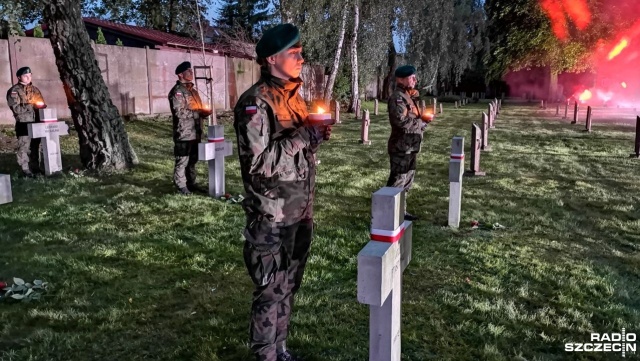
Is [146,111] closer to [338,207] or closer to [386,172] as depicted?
[386,172]

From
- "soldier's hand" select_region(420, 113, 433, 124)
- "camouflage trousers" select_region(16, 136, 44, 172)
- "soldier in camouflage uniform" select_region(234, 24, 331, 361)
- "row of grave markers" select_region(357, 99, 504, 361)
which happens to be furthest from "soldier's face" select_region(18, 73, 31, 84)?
"row of grave markers" select_region(357, 99, 504, 361)

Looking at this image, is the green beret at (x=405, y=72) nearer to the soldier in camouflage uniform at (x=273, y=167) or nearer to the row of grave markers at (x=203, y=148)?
the row of grave markers at (x=203, y=148)

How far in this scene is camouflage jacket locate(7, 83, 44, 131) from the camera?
29.2ft

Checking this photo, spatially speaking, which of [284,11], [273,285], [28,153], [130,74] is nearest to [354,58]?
[284,11]

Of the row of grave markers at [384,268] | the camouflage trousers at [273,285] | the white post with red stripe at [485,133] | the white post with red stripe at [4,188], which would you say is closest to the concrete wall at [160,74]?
the white post with red stripe at [485,133]

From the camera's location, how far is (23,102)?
9.00 m

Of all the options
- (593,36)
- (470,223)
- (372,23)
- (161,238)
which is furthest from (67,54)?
(593,36)

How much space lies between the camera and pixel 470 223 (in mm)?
6625

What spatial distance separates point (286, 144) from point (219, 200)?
16.9ft

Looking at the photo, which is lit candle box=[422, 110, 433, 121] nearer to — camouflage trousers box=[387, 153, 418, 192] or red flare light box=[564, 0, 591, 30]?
camouflage trousers box=[387, 153, 418, 192]

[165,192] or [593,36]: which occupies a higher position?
[593,36]

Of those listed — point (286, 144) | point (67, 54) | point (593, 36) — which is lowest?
point (286, 144)

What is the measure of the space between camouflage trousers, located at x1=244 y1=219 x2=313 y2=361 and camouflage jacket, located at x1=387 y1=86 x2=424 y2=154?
3.49 meters

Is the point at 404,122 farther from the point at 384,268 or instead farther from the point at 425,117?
the point at 384,268
